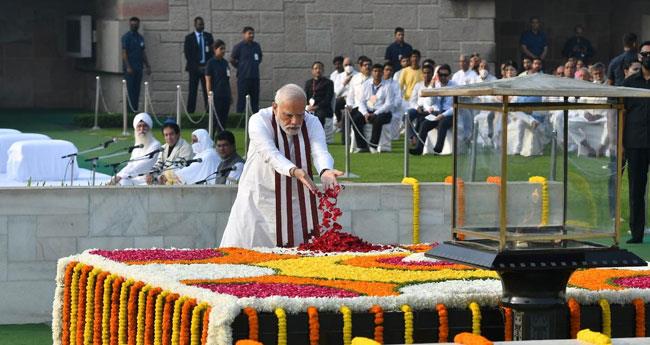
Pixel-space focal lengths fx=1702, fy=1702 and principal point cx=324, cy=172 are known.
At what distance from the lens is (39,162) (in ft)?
61.9

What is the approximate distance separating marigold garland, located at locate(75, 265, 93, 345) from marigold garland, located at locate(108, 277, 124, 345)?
0.55m

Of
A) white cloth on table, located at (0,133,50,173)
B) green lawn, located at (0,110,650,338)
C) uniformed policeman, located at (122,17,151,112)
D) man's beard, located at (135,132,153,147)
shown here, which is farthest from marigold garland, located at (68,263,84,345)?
uniformed policeman, located at (122,17,151,112)

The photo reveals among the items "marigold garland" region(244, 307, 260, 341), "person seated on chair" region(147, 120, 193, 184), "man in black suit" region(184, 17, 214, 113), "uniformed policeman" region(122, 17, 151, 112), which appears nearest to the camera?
"marigold garland" region(244, 307, 260, 341)

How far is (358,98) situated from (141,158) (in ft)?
29.1

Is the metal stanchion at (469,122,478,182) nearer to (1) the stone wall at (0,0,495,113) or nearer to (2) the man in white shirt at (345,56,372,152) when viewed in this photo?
(2) the man in white shirt at (345,56,372,152)

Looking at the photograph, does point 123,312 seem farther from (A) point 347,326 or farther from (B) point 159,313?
(A) point 347,326

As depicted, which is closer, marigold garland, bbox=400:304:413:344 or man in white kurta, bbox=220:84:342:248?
marigold garland, bbox=400:304:413:344

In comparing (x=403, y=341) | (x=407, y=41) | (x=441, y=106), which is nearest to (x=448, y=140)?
(x=441, y=106)

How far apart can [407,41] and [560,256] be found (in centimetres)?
2418

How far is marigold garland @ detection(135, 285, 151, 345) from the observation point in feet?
26.9

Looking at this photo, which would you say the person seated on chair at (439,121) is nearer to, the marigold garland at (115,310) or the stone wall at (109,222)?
the stone wall at (109,222)


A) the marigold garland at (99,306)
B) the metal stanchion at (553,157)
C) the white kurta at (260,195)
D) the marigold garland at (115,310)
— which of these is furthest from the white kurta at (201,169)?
the metal stanchion at (553,157)

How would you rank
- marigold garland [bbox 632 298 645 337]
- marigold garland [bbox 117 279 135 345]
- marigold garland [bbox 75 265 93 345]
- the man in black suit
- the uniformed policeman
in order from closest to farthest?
marigold garland [bbox 632 298 645 337]
marigold garland [bbox 117 279 135 345]
marigold garland [bbox 75 265 93 345]
the man in black suit
the uniformed policeman

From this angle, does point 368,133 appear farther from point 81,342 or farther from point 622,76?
point 81,342
